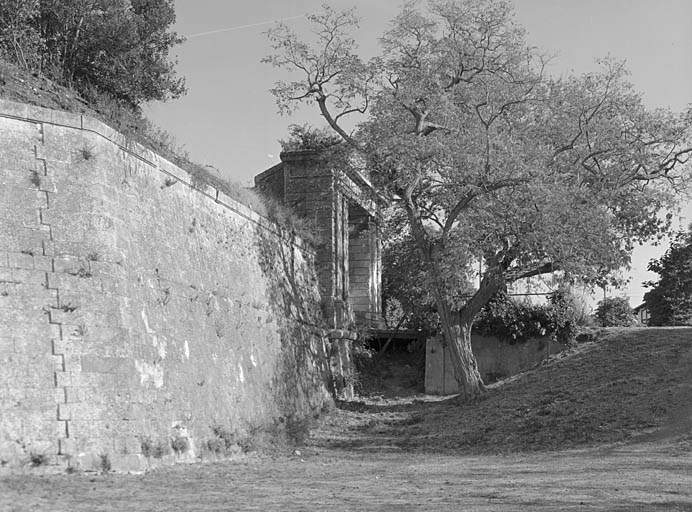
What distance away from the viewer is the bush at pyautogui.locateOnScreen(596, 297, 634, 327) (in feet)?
88.7

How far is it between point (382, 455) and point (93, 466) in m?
5.87

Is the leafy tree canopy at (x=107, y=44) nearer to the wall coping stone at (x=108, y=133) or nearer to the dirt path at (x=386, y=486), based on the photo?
the wall coping stone at (x=108, y=133)

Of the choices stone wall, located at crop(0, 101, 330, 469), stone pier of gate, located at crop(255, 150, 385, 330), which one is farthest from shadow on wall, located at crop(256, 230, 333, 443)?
stone wall, located at crop(0, 101, 330, 469)

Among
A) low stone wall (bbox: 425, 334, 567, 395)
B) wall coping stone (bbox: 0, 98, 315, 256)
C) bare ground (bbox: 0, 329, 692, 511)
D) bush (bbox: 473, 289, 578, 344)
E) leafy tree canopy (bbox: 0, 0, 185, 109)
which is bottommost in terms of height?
bare ground (bbox: 0, 329, 692, 511)

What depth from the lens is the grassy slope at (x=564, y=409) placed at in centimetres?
1506

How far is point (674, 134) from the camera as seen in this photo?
1845 cm

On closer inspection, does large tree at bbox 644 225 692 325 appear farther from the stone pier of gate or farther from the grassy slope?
the stone pier of gate

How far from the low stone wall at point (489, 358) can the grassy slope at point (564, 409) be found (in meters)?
1.13

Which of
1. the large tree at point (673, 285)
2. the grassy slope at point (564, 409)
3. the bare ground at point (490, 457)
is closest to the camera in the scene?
the bare ground at point (490, 457)

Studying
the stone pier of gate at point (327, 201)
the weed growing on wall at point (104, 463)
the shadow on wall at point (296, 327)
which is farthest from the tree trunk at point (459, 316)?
the weed growing on wall at point (104, 463)

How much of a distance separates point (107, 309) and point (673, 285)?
26237 mm

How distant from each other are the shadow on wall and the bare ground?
2.05 ft

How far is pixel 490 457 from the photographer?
13.8 m

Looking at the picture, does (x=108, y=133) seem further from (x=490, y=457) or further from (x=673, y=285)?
(x=673, y=285)
